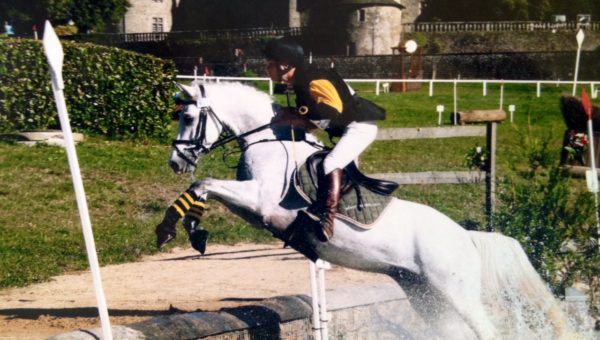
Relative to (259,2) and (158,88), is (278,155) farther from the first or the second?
(158,88)

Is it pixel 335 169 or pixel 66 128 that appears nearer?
pixel 66 128

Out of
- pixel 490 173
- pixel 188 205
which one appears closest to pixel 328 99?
pixel 188 205

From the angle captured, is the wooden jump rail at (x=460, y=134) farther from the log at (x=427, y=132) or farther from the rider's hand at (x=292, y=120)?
the rider's hand at (x=292, y=120)

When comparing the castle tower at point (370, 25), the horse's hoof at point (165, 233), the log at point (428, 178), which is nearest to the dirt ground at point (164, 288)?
the log at point (428, 178)

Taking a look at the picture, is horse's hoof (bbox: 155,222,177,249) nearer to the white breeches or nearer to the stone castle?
the white breeches

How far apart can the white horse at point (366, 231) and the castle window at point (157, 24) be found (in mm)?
5405

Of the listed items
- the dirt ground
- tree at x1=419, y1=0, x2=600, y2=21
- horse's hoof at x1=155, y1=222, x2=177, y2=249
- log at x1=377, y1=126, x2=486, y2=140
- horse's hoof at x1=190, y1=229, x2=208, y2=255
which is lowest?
the dirt ground

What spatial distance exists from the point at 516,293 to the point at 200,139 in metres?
1.82

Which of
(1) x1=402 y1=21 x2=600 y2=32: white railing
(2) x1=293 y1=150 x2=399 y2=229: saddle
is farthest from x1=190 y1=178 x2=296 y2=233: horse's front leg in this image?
(1) x1=402 y1=21 x2=600 y2=32: white railing

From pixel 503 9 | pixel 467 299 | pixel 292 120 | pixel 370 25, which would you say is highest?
pixel 503 9

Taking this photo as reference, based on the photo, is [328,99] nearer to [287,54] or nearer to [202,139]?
[287,54]

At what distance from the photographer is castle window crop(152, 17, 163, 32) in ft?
32.1

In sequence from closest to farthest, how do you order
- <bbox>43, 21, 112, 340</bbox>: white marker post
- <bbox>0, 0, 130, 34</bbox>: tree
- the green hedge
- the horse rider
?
<bbox>43, 21, 112, 340</bbox>: white marker post, the horse rider, <bbox>0, 0, 130, 34</bbox>: tree, the green hedge

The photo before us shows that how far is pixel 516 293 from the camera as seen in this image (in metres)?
4.66
